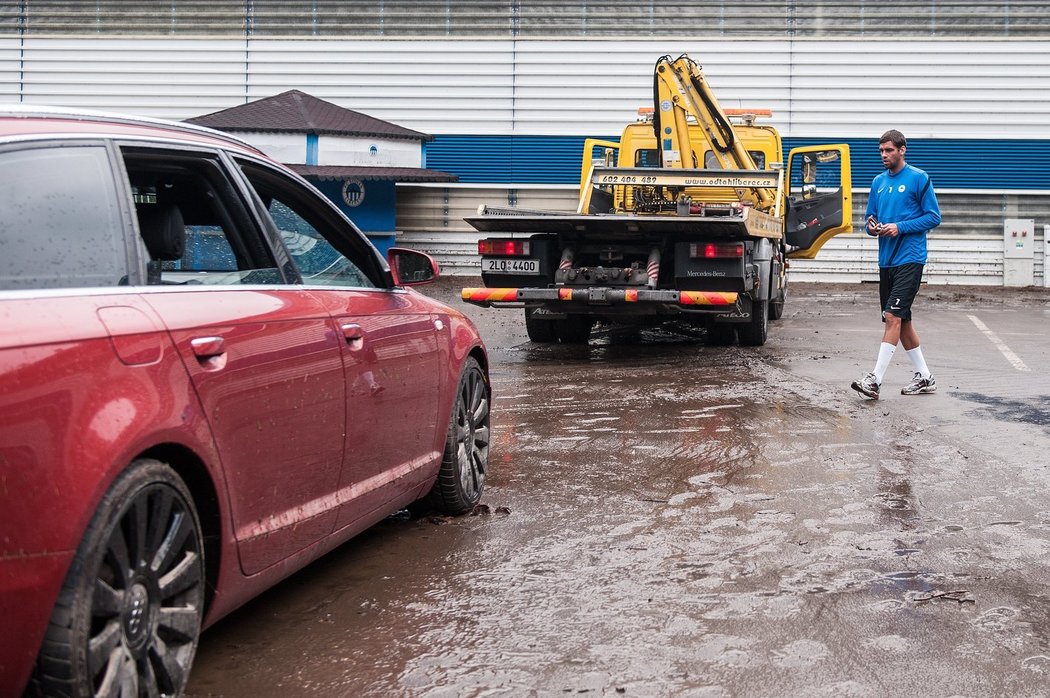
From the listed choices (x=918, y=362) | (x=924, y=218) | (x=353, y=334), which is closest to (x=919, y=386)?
(x=918, y=362)

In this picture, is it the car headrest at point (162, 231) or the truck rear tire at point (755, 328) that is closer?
the car headrest at point (162, 231)

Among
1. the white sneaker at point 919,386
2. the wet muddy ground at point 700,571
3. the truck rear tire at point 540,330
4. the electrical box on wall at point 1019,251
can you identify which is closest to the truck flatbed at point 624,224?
the truck rear tire at point 540,330

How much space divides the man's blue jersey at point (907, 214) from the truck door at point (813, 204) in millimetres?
7471

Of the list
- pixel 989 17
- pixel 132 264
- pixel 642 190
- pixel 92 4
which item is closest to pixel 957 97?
pixel 989 17

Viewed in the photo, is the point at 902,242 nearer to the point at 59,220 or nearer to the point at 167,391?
the point at 167,391

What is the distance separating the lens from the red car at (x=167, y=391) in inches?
104

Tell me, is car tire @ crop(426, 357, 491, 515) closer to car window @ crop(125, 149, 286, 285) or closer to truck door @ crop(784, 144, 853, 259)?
car window @ crop(125, 149, 286, 285)

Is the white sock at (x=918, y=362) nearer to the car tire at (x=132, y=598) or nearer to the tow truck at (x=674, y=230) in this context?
the tow truck at (x=674, y=230)

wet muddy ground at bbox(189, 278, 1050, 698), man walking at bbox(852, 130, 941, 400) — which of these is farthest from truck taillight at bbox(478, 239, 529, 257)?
man walking at bbox(852, 130, 941, 400)

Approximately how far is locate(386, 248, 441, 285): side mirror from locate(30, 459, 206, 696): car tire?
2025 mm

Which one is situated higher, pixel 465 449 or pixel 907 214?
pixel 907 214

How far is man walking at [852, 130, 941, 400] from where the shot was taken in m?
9.37

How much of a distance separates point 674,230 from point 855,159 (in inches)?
689

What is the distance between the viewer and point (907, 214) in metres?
9.43
